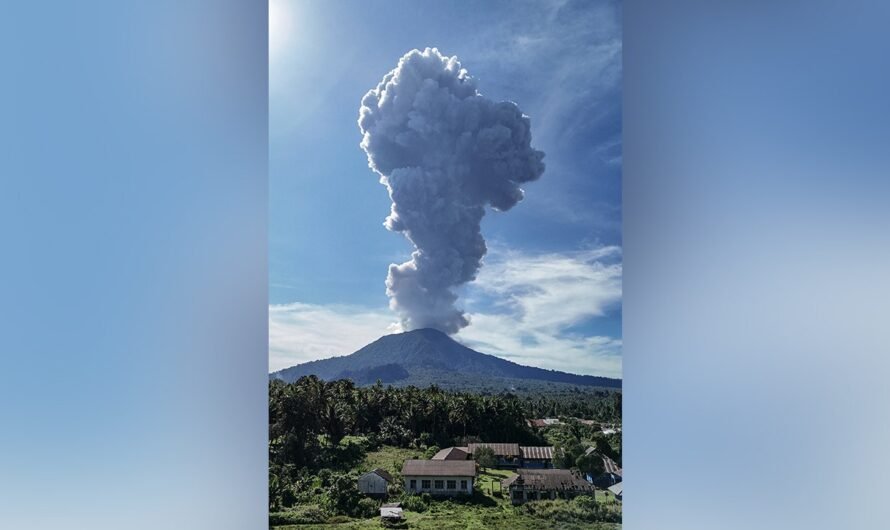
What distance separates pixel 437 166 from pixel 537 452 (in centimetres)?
171

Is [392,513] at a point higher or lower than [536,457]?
lower

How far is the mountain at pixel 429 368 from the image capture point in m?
3.16

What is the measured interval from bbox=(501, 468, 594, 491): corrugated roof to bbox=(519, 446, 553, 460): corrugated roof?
68 mm

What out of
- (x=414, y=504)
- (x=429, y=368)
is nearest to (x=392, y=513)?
(x=414, y=504)

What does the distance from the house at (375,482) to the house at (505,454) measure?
49 centimetres

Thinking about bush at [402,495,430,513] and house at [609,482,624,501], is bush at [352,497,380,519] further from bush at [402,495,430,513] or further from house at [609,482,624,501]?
house at [609,482,624,501]

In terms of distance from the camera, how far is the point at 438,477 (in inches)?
123
